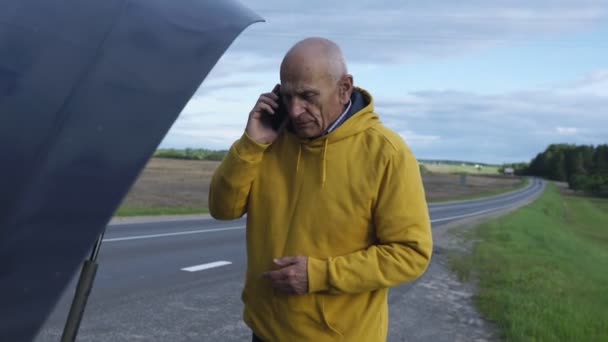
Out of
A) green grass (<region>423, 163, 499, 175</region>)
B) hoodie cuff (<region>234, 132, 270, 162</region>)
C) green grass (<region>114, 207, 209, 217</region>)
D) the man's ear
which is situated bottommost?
green grass (<region>423, 163, 499, 175</region>)

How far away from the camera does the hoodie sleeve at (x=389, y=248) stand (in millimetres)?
2168

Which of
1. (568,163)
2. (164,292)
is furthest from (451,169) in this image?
(164,292)

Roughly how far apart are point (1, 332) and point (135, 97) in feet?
1.48

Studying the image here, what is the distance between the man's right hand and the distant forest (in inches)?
4524

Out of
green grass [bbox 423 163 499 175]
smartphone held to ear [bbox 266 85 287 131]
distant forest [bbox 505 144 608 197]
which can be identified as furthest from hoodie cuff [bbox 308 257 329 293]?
green grass [bbox 423 163 499 175]

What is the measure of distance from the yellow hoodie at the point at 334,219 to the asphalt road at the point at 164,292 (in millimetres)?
806

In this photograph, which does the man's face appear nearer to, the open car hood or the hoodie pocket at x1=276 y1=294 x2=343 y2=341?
the hoodie pocket at x1=276 y1=294 x2=343 y2=341

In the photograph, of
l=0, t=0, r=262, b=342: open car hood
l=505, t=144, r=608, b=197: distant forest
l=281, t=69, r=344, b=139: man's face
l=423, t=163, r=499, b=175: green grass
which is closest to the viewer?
l=0, t=0, r=262, b=342: open car hood

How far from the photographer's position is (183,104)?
1.33 meters

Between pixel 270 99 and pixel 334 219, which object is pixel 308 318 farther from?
pixel 270 99

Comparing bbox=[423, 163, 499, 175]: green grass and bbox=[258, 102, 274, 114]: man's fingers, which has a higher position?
bbox=[258, 102, 274, 114]: man's fingers

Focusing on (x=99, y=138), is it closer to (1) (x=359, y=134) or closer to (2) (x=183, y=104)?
(2) (x=183, y=104)

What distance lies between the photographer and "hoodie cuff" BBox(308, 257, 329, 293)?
2166 mm

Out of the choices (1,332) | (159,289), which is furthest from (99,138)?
(159,289)
